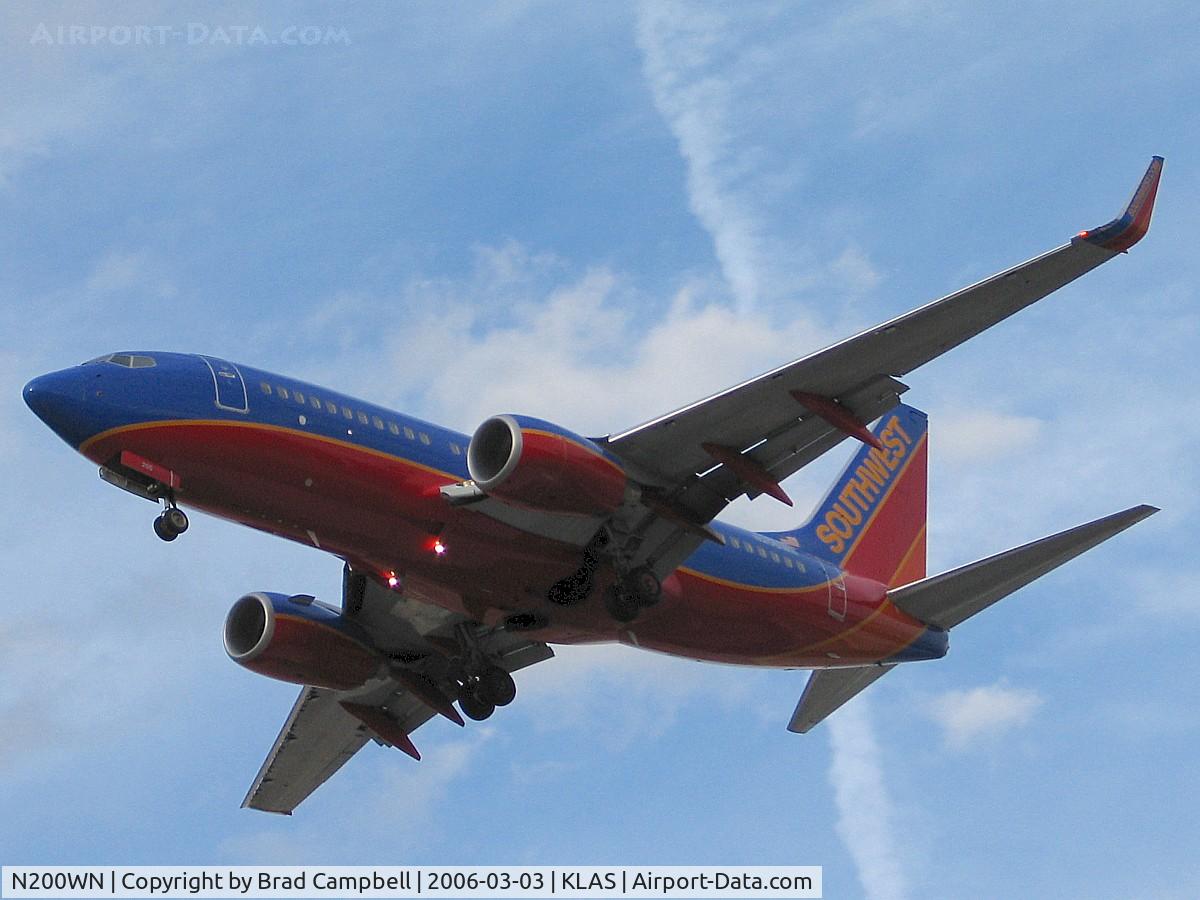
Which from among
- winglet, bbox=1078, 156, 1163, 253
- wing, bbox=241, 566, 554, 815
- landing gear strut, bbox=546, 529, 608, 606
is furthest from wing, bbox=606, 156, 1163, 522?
wing, bbox=241, 566, 554, 815

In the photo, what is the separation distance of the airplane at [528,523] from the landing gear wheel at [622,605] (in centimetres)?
4

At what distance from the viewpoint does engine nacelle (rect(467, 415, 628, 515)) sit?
3131 cm

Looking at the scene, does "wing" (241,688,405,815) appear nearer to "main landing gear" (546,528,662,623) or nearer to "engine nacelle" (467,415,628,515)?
"main landing gear" (546,528,662,623)

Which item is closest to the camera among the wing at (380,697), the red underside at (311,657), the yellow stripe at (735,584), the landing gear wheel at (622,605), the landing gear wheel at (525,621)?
the landing gear wheel at (622,605)

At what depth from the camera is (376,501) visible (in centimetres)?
3209

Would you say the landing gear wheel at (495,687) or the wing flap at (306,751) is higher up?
the wing flap at (306,751)

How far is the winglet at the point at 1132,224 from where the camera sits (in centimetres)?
2967

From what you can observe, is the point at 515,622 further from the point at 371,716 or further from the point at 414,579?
the point at 371,716

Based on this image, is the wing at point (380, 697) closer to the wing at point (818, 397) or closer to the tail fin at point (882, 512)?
the wing at point (818, 397)

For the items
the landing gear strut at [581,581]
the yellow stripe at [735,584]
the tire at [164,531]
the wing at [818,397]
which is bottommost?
the tire at [164,531]

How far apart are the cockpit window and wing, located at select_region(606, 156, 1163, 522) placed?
8.06m

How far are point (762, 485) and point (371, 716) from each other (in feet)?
38.8

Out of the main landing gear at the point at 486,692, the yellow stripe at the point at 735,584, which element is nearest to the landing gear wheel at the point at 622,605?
the yellow stripe at the point at 735,584

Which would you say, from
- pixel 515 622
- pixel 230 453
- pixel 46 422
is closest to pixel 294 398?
pixel 230 453
